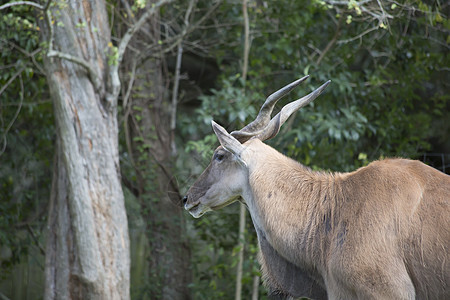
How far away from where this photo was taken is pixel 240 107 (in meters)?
6.49

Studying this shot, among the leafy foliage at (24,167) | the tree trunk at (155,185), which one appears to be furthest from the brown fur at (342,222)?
the leafy foliage at (24,167)

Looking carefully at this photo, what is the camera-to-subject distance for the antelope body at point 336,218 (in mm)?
3434

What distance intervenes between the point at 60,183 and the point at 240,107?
2186mm

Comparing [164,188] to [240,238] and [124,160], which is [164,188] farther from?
[240,238]

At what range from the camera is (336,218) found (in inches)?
148

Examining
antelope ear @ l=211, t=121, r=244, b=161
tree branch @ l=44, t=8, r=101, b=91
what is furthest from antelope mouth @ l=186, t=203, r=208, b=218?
tree branch @ l=44, t=8, r=101, b=91

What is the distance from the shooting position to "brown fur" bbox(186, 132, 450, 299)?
3.43 metres

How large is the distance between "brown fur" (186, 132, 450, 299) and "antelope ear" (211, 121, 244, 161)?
1 cm

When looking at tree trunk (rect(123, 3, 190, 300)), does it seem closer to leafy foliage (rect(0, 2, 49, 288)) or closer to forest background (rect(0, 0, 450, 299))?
forest background (rect(0, 0, 450, 299))

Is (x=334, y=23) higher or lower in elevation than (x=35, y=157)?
higher

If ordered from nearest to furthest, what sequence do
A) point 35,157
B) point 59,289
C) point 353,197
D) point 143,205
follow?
point 353,197
point 59,289
point 143,205
point 35,157

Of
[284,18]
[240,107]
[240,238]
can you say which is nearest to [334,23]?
[284,18]

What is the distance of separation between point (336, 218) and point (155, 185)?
415 cm

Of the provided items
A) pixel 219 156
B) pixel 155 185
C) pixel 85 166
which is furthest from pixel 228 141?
pixel 155 185
